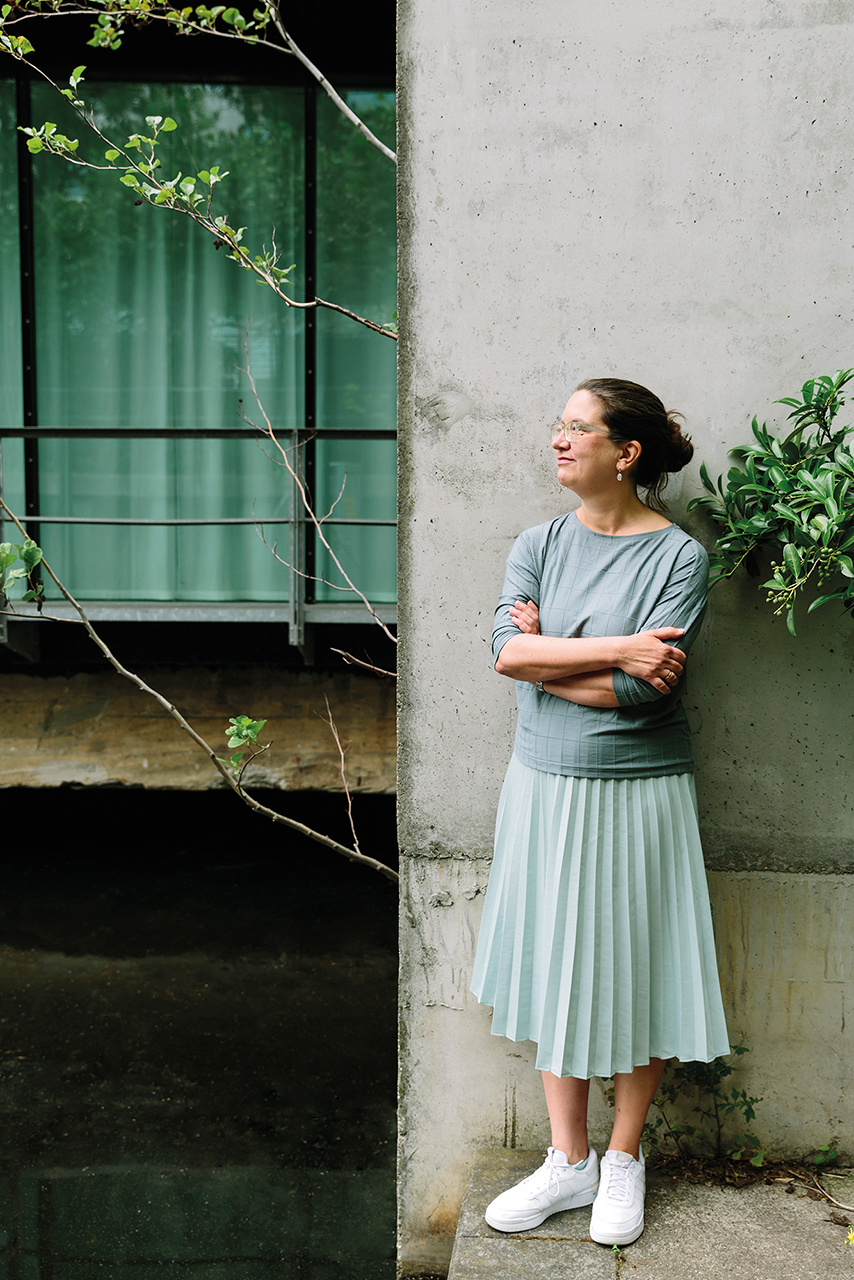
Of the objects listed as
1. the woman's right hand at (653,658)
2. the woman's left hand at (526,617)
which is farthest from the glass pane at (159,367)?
the woman's right hand at (653,658)

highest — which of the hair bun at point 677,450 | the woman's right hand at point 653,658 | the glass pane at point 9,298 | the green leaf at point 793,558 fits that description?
the glass pane at point 9,298

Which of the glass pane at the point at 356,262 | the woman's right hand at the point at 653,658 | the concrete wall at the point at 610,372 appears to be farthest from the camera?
the glass pane at the point at 356,262

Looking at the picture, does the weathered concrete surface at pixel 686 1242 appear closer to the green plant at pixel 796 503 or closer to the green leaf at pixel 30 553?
the green plant at pixel 796 503

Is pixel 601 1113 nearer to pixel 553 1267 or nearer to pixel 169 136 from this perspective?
pixel 553 1267

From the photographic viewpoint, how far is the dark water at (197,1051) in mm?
3029

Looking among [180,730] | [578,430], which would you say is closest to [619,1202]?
[578,430]

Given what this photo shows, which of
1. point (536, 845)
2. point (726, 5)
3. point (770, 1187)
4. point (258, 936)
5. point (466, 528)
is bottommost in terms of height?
point (258, 936)

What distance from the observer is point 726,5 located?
7.72 feet

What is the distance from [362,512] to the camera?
241 inches

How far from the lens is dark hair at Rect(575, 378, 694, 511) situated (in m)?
2.17

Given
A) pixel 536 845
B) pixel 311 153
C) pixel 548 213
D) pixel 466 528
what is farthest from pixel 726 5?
pixel 311 153

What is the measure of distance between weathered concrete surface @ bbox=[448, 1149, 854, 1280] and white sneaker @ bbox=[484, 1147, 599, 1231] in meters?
0.03

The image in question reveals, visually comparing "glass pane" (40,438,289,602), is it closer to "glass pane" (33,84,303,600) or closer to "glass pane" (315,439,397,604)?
"glass pane" (33,84,303,600)

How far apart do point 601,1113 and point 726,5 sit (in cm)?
274
